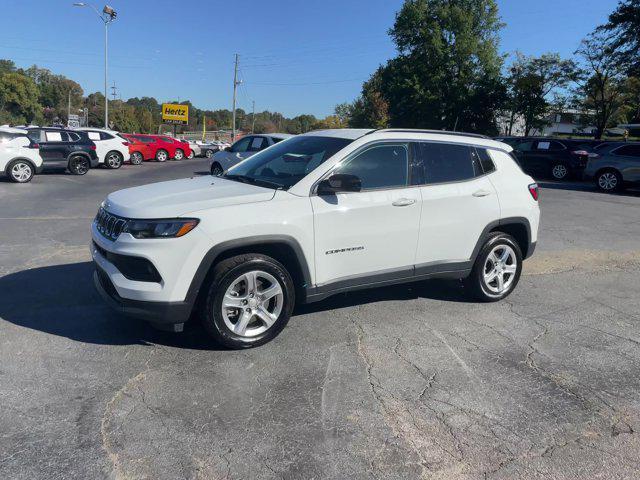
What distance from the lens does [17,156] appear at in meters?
15.3

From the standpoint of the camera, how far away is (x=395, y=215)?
464 centimetres

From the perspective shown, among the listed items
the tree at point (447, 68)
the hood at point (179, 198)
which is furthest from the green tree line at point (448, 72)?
the hood at point (179, 198)

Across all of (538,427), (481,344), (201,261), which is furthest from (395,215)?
(538,427)

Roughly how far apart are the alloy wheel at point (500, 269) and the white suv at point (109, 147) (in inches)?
782

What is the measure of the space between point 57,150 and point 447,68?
39.4 meters

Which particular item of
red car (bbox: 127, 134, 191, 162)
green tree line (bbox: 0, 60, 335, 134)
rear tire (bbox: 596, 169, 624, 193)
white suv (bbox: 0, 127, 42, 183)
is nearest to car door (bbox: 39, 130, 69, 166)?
white suv (bbox: 0, 127, 42, 183)

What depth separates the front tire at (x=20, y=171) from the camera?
15289 mm

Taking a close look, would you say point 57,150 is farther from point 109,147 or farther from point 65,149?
point 109,147

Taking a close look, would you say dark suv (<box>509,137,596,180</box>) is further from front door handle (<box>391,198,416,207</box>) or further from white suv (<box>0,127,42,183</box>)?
front door handle (<box>391,198,416,207</box>)

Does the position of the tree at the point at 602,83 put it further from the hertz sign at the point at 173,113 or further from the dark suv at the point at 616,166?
the hertz sign at the point at 173,113

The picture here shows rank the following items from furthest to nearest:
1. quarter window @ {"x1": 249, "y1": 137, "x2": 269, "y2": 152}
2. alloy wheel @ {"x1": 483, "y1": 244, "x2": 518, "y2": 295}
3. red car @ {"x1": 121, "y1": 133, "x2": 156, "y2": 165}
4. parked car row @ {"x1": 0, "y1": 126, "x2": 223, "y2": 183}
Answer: red car @ {"x1": 121, "y1": 133, "x2": 156, "y2": 165}
parked car row @ {"x1": 0, "y1": 126, "x2": 223, "y2": 183}
quarter window @ {"x1": 249, "y1": 137, "x2": 269, "y2": 152}
alloy wheel @ {"x1": 483, "y1": 244, "x2": 518, "y2": 295}

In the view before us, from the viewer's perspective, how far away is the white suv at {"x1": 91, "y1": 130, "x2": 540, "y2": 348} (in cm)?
385

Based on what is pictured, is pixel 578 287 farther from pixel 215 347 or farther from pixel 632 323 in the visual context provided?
pixel 215 347

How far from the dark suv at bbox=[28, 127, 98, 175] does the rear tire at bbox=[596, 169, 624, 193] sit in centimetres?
1756
